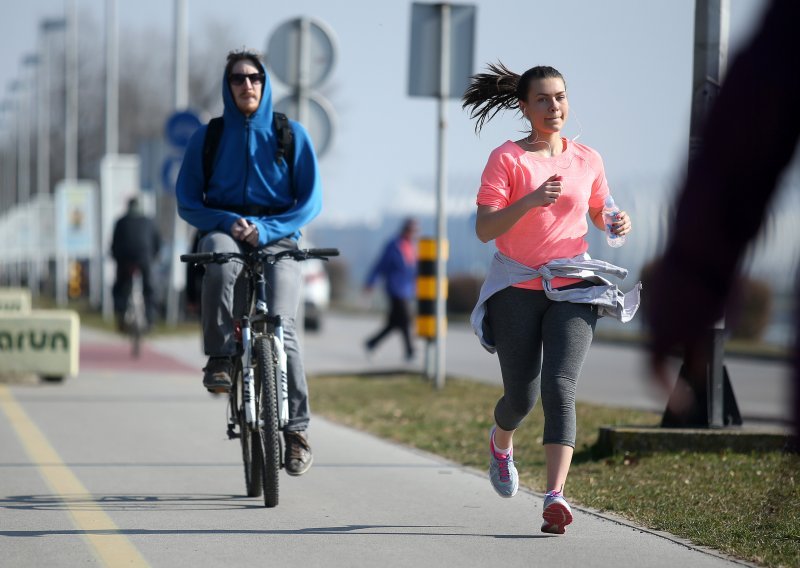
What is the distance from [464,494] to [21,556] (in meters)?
2.36

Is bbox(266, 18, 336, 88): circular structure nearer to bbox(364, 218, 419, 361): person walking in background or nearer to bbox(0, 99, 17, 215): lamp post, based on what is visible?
bbox(364, 218, 419, 361): person walking in background

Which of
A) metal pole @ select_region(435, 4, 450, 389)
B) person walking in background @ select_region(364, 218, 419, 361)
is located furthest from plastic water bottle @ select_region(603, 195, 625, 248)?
person walking in background @ select_region(364, 218, 419, 361)

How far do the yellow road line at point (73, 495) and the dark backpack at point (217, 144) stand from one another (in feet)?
5.08

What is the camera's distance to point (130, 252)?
58.9 ft

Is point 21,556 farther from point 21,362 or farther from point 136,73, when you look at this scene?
point 136,73

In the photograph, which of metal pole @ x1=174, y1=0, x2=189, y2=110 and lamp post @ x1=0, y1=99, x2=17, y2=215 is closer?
Answer: metal pole @ x1=174, y1=0, x2=189, y2=110

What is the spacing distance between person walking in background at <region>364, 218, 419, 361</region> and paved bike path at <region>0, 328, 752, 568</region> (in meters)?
8.52

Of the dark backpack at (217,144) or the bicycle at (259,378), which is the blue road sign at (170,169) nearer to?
the dark backpack at (217,144)

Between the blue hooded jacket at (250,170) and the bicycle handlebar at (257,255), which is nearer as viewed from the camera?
the bicycle handlebar at (257,255)

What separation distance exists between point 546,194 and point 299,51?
8.28 meters

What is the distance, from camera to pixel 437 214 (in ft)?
42.9

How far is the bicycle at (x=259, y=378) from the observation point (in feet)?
19.8

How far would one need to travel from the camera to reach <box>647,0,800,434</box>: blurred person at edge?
1854mm

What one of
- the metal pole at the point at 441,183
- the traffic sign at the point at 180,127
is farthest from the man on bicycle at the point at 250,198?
the traffic sign at the point at 180,127
